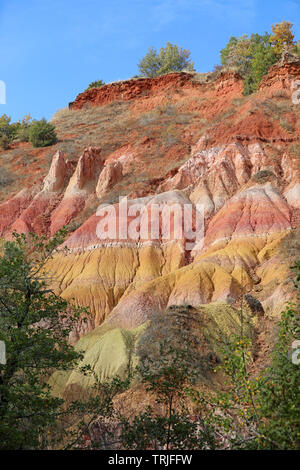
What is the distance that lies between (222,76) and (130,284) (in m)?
40.9

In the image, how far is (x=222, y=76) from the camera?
212 feet

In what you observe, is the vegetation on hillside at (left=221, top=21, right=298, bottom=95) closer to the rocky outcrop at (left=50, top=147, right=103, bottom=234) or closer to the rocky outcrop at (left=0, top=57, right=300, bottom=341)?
the rocky outcrop at (left=0, top=57, right=300, bottom=341)

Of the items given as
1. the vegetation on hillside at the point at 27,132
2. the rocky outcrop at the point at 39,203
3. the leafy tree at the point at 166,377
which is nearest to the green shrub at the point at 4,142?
the vegetation on hillside at the point at 27,132

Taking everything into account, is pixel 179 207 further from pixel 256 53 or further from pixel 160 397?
pixel 256 53

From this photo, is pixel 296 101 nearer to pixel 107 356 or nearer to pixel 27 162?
pixel 27 162

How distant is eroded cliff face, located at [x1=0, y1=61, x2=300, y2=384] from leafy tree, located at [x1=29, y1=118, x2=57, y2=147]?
2270 mm

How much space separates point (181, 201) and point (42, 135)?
30.7 meters

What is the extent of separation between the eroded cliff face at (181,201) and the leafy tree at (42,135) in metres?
2.27

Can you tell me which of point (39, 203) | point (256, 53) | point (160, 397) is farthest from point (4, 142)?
point (160, 397)

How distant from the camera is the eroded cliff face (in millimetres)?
28969

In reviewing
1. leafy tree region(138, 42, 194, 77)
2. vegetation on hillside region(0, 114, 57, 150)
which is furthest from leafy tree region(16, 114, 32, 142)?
leafy tree region(138, 42, 194, 77)

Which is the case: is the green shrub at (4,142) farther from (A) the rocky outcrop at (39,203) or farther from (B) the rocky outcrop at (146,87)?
(A) the rocky outcrop at (39,203)
